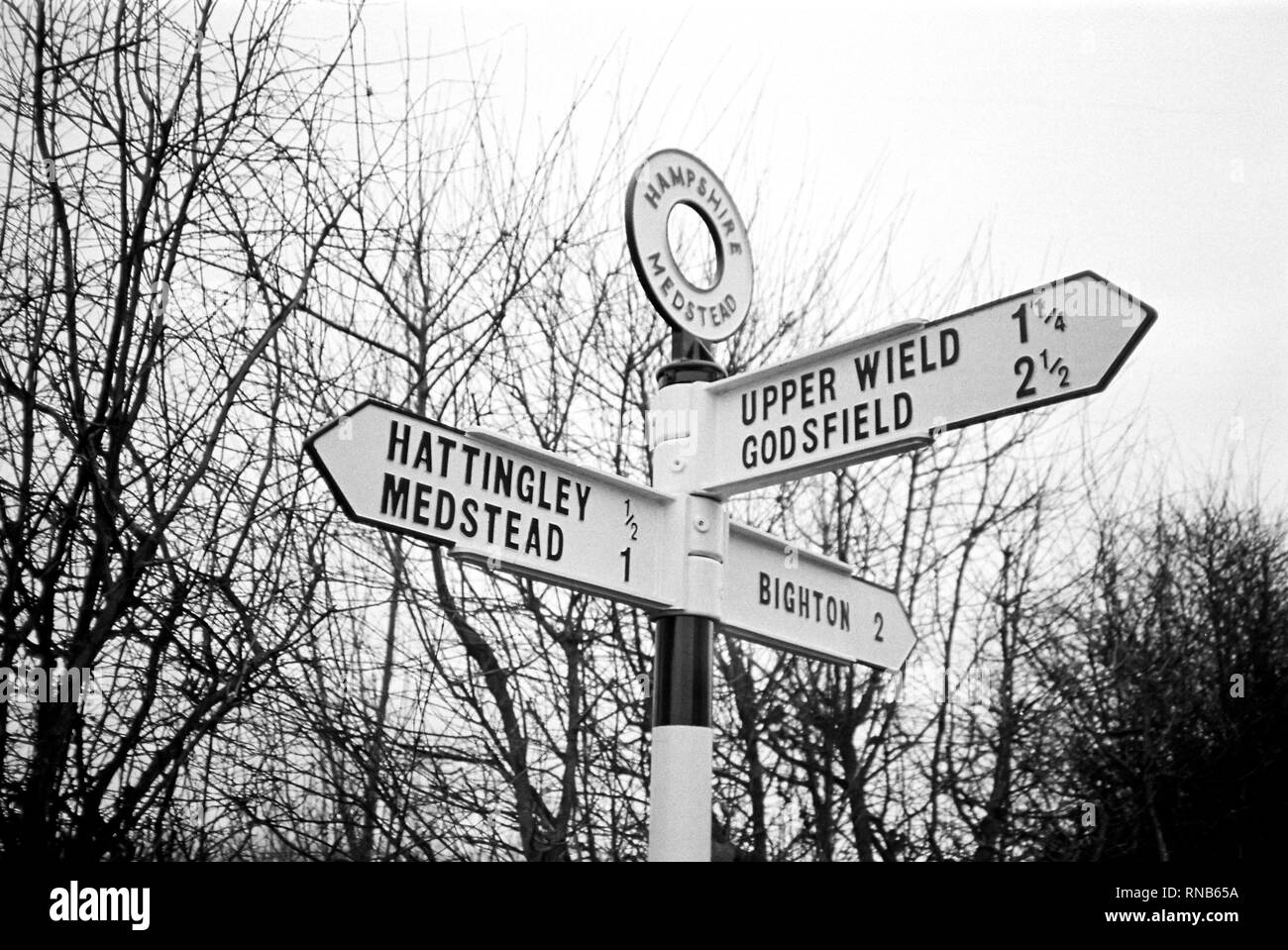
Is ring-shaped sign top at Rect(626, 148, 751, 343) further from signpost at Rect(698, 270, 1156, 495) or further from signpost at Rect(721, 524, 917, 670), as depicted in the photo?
signpost at Rect(721, 524, 917, 670)

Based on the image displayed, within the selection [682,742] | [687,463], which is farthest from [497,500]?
[682,742]

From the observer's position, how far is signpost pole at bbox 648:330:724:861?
2781 mm

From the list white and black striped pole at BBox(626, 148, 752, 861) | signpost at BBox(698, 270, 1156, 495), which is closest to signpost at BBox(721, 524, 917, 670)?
white and black striped pole at BBox(626, 148, 752, 861)

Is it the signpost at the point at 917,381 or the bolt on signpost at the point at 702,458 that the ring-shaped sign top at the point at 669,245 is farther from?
the signpost at the point at 917,381

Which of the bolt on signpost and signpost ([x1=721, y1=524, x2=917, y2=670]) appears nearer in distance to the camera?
the bolt on signpost

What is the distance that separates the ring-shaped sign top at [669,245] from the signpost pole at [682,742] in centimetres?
82

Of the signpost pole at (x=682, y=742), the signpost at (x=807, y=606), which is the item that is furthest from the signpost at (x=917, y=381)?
the signpost pole at (x=682, y=742)

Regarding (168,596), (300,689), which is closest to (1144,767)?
(300,689)

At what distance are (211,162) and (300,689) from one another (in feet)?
5.81

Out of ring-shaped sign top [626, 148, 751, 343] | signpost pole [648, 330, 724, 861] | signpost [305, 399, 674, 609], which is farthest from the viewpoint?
ring-shaped sign top [626, 148, 751, 343]

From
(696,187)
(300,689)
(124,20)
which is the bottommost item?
(300,689)

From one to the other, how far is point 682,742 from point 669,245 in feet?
4.17

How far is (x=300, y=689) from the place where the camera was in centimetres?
421
